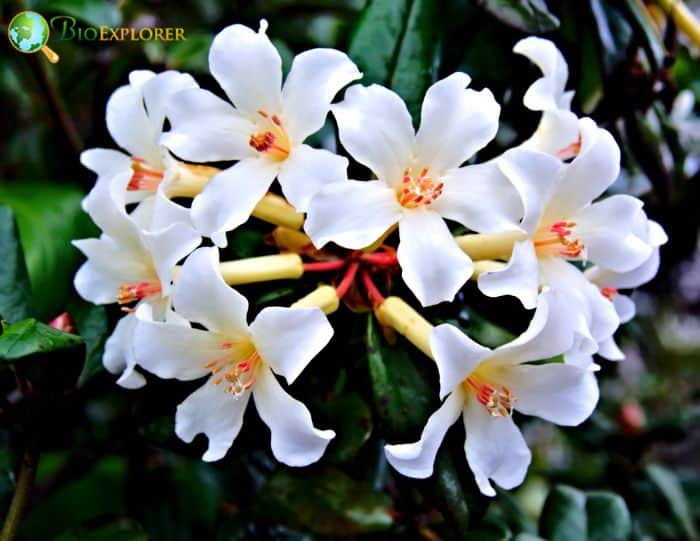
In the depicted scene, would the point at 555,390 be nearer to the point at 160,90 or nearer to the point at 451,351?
the point at 451,351

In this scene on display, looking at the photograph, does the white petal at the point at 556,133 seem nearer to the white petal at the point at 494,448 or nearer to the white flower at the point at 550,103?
the white flower at the point at 550,103

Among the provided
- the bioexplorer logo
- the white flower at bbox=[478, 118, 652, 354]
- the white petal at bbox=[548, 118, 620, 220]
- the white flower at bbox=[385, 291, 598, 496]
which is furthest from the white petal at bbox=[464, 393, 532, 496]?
the bioexplorer logo

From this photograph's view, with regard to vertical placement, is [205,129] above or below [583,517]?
above

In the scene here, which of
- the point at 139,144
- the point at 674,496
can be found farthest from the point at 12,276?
the point at 674,496

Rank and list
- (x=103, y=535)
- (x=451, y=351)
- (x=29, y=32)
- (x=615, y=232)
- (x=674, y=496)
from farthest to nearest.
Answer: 1. (x=674, y=496)
2. (x=29, y=32)
3. (x=103, y=535)
4. (x=615, y=232)
5. (x=451, y=351)

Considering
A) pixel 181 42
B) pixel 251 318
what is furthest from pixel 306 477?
pixel 181 42

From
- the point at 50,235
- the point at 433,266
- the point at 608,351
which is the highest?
the point at 433,266

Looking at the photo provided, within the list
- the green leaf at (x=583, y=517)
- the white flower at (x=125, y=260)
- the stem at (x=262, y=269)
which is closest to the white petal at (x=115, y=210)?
the white flower at (x=125, y=260)

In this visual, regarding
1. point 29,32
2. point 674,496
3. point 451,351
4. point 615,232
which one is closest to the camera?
point 451,351
